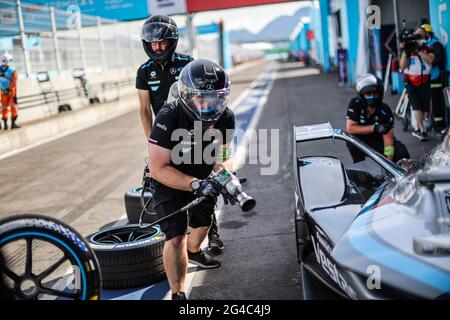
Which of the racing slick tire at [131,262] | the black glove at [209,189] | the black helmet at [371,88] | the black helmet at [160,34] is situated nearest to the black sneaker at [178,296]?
the racing slick tire at [131,262]

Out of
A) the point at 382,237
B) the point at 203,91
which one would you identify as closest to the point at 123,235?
the point at 203,91

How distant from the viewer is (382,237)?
2.52 meters

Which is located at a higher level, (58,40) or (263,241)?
(58,40)

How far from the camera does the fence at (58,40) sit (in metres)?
16.3

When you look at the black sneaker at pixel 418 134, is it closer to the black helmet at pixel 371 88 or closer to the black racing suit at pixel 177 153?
the black helmet at pixel 371 88

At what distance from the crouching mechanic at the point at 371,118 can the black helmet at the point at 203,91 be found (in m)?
2.44

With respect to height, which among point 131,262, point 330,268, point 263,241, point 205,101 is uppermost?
point 205,101

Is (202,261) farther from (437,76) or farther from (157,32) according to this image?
(437,76)

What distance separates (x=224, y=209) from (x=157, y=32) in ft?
7.11

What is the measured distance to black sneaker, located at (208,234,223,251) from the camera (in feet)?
15.1

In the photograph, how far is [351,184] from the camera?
13.1 feet

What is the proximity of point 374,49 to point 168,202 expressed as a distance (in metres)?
15.1

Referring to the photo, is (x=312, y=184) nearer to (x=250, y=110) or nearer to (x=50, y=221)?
(x=50, y=221)
